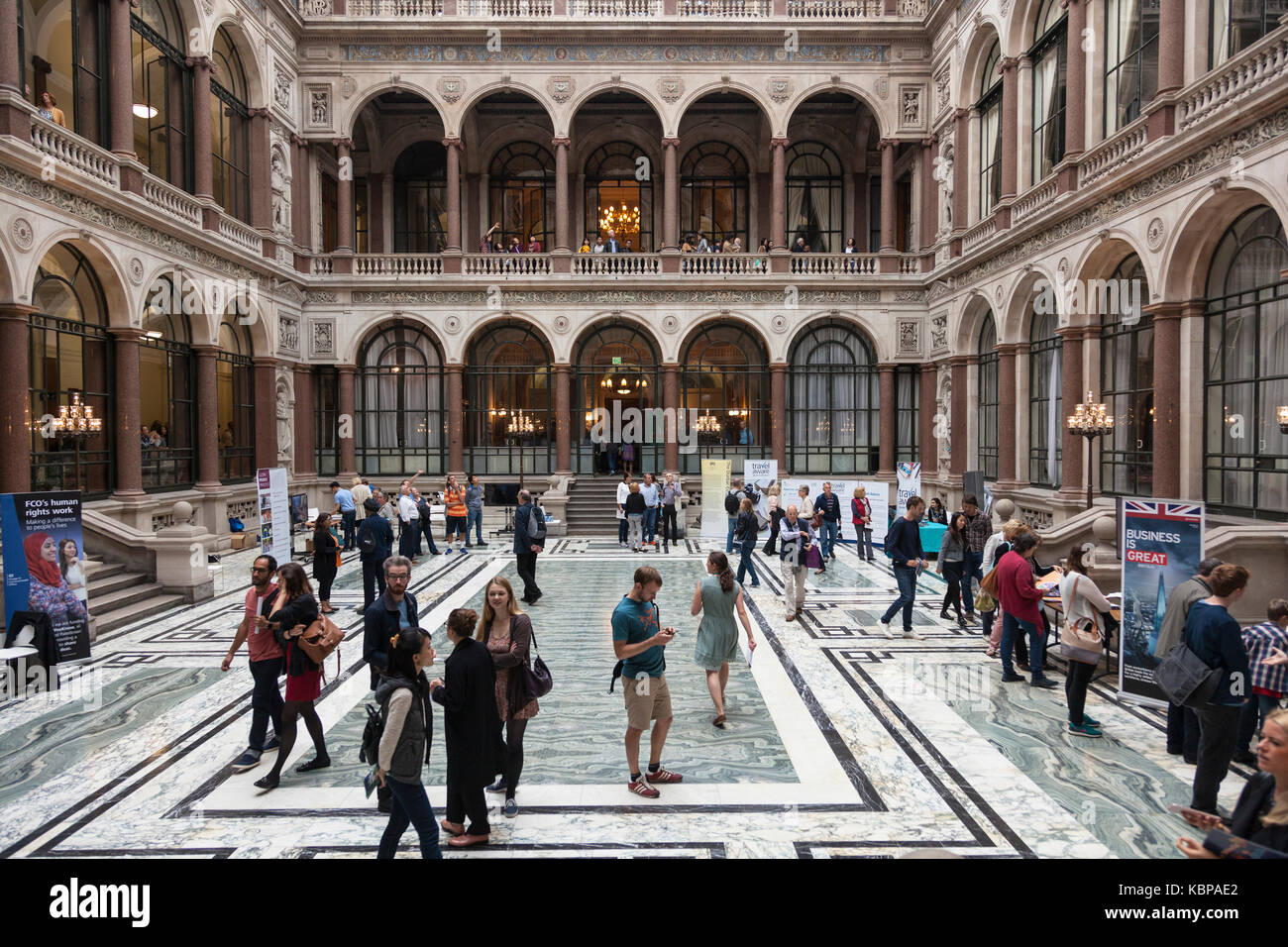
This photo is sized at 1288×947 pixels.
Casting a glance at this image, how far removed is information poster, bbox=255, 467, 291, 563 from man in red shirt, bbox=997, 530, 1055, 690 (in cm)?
1091

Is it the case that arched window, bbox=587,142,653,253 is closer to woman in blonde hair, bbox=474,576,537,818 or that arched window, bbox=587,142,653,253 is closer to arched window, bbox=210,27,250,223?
arched window, bbox=210,27,250,223

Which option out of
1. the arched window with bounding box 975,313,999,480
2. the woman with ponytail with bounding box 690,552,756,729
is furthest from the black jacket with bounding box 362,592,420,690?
the arched window with bounding box 975,313,999,480

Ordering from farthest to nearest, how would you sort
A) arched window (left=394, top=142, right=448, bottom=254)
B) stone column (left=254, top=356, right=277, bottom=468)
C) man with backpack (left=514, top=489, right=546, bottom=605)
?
arched window (left=394, top=142, right=448, bottom=254) < stone column (left=254, top=356, right=277, bottom=468) < man with backpack (left=514, top=489, right=546, bottom=605)

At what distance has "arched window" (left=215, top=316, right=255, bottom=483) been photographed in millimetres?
20016

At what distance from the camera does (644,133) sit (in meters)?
26.6

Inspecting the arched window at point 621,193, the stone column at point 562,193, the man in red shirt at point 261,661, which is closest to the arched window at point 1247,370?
the man in red shirt at point 261,661

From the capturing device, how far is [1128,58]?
14094 millimetres

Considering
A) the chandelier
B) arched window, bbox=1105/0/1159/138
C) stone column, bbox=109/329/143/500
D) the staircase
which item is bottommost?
the staircase

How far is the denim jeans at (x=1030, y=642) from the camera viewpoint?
8.01 m

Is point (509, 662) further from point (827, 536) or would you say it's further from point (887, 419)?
point (887, 419)

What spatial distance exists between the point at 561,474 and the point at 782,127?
1237 cm

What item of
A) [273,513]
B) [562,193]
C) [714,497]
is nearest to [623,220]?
[562,193]

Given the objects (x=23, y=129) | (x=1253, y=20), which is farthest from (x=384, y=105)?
(x=1253, y=20)
